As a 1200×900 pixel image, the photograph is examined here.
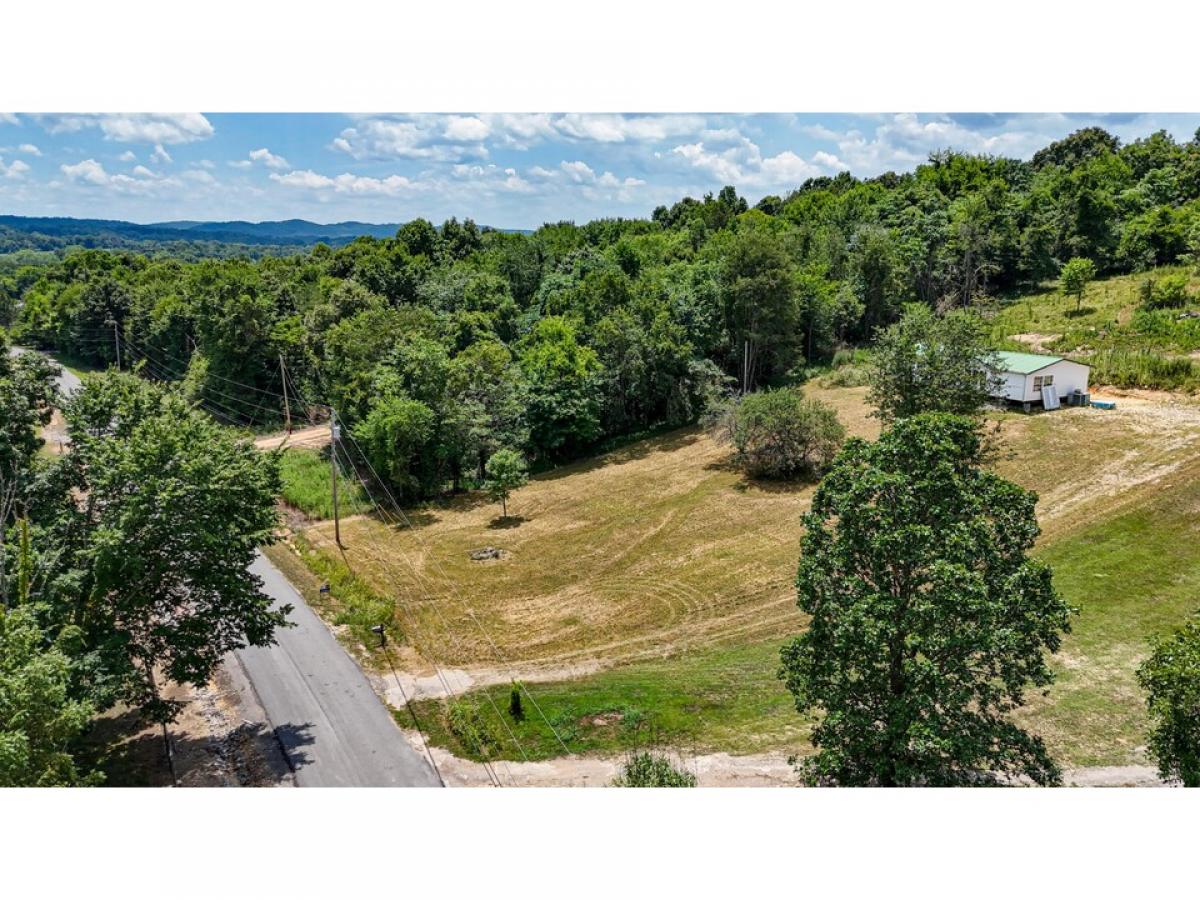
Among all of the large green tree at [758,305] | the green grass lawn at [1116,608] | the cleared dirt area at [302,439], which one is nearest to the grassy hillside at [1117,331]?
the green grass lawn at [1116,608]

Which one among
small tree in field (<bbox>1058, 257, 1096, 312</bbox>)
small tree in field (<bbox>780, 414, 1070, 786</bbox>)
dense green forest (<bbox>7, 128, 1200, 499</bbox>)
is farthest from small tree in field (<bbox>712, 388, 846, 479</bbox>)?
small tree in field (<bbox>1058, 257, 1096, 312</bbox>)

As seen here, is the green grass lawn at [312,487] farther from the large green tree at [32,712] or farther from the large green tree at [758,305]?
the large green tree at [758,305]

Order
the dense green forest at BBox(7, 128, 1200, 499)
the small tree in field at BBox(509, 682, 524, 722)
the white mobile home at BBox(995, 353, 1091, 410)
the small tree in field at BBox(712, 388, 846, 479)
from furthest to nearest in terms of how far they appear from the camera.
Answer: the dense green forest at BBox(7, 128, 1200, 499)
the white mobile home at BBox(995, 353, 1091, 410)
the small tree in field at BBox(712, 388, 846, 479)
the small tree in field at BBox(509, 682, 524, 722)

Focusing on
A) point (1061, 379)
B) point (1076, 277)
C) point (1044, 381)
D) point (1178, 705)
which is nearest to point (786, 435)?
point (1044, 381)

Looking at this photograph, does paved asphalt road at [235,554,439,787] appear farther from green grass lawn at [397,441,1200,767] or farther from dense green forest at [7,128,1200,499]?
dense green forest at [7,128,1200,499]

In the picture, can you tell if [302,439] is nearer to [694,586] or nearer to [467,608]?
[467,608]
